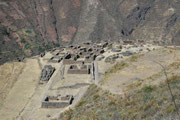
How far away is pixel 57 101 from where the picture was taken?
26984 mm

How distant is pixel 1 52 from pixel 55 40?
2506cm

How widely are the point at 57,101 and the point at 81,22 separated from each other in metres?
66.7

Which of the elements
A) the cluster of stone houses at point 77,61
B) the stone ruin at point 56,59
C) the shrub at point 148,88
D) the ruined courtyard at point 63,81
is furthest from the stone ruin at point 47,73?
the shrub at point 148,88

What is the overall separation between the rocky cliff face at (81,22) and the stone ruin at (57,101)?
46.6 metres

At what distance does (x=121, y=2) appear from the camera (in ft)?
304

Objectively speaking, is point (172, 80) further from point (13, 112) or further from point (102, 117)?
point (13, 112)

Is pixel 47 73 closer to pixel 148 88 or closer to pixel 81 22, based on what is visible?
pixel 148 88

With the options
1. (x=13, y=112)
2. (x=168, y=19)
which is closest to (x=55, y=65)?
(x=13, y=112)

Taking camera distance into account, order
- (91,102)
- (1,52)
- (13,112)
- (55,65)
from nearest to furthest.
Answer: (91,102) < (13,112) < (55,65) < (1,52)

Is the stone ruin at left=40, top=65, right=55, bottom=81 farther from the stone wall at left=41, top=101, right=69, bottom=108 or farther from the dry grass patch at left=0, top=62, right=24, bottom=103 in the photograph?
the stone wall at left=41, top=101, right=69, bottom=108

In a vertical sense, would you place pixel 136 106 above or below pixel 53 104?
above

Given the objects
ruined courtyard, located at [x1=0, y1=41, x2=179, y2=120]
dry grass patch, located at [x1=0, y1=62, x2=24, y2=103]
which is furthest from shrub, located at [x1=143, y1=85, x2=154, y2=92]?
dry grass patch, located at [x1=0, y1=62, x2=24, y2=103]

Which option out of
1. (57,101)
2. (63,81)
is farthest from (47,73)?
(57,101)

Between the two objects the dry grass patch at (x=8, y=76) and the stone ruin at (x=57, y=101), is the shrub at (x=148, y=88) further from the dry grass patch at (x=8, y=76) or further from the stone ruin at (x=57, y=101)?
the dry grass patch at (x=8, y=76)
